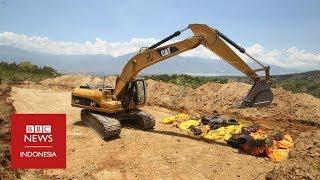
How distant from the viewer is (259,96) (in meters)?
13.4

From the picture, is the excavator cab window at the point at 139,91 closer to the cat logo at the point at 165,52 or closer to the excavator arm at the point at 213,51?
the excavator arm at the point at 213,51

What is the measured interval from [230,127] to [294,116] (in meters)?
6.68

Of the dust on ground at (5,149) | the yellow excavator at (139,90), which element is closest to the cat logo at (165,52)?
the yellow excavator at (139,90)

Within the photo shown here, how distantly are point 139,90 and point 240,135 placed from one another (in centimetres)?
433

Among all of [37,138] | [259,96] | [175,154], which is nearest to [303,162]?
[259,96]

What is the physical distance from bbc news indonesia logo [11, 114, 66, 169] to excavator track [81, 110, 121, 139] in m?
5.41

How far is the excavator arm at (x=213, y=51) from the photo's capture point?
13398 mm

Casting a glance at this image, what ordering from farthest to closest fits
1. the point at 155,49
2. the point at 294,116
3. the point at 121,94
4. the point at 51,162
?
the point at 294,116
the point at 121,94
the point at 155,49
the point at 51,162

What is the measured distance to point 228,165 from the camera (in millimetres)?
11961

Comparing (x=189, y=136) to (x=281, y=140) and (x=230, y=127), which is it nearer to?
(x=230, y=127)

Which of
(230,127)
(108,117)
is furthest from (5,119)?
(230,127)

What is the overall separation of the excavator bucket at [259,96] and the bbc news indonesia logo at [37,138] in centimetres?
717

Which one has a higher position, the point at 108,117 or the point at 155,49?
the point at 155,49

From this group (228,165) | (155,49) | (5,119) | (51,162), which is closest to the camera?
(51,162)
